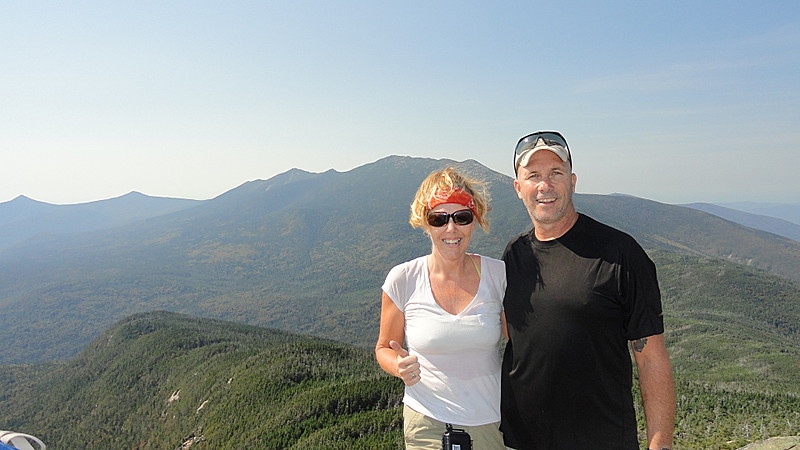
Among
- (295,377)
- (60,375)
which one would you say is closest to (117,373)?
(60,375)

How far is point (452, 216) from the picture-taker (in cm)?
514

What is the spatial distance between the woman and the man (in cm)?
23

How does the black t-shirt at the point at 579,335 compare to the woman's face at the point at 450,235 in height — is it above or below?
below

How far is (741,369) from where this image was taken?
323 ft

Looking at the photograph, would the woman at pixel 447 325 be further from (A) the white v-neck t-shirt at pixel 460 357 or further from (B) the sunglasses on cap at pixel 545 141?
(B) the sunglasses on cap at pixel 545 141

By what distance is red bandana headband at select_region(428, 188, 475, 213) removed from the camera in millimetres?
5148

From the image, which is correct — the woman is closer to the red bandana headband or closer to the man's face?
the red bandana headband

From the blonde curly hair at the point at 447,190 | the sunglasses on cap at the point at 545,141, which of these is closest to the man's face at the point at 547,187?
the sunglasses on cap at the point at 545,141

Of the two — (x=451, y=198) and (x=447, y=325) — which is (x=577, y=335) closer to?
(x=447, y=325)

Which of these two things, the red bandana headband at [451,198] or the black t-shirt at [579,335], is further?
the red bandana headband at [451,198]

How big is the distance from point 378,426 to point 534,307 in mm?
48807

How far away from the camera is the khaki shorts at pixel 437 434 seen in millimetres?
4867

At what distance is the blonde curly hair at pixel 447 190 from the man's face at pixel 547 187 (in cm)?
47

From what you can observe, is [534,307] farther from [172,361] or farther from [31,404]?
[31,404]
